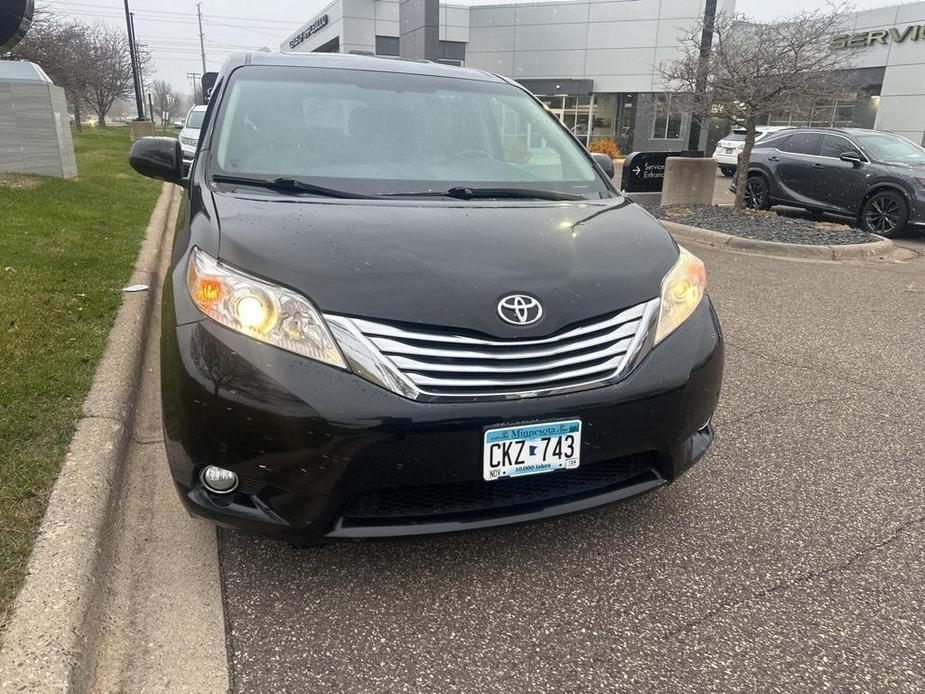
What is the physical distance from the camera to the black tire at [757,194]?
1165 centimetres

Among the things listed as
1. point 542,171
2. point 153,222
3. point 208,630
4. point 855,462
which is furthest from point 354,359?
point 153,222

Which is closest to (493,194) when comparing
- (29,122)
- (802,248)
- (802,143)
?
(802,248)

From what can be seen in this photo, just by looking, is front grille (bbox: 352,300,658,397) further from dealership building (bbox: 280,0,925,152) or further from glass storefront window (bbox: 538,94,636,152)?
glass storefront window (bbox: 538,94,636,152)

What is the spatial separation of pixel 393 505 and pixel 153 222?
7.71m

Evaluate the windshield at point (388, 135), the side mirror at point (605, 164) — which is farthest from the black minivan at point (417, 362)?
the side mirror at point (605, 164)

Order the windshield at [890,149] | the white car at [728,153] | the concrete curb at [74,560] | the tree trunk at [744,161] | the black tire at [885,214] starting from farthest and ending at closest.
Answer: the white car at [728,153] < the tree trunk at [744,161] < the windshield at [890,149] < the black tire at [885,214] < the concrete curb at [74,560]

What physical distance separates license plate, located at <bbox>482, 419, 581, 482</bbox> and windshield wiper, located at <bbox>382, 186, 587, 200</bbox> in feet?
3.82

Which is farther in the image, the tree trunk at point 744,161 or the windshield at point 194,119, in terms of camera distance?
the windshield at point 194,119

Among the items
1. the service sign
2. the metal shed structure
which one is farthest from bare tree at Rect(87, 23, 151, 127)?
the metal shed structure

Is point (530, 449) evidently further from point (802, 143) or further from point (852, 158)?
point (802, 143)

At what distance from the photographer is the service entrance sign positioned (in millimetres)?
12727

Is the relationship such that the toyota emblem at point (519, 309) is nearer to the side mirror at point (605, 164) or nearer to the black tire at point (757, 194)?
the side mirror at point (605, 164)

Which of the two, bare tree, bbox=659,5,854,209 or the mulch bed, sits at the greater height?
bare tree, bbox=659,5,854,209

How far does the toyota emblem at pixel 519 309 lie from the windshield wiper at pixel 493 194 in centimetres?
83
